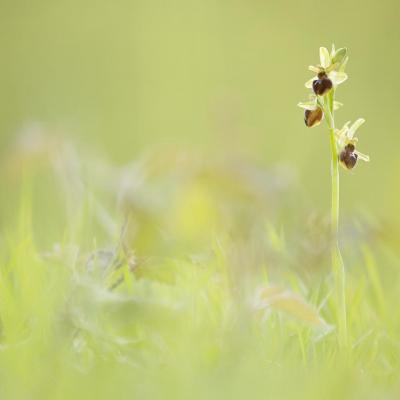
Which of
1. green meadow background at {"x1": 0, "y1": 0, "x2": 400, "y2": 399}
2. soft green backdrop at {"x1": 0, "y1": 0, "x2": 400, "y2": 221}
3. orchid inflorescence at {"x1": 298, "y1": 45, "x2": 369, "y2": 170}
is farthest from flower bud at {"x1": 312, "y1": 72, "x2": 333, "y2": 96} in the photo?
soft green backdrop at {"x1": 0, "y1": 0, "x2": 400, "y2": 221}

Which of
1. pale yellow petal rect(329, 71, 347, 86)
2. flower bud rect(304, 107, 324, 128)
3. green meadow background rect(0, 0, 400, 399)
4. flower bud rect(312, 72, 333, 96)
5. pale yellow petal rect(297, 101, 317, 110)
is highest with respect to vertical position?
pale yellow petal rect(329, 71, 347, 86)

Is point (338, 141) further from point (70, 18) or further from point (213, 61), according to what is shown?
point (70, 18)

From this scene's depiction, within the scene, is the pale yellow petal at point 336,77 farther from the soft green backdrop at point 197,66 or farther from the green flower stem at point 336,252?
the soft green backdrop at point 197,66

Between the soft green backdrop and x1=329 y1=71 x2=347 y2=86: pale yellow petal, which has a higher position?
x1=329 y1=71 x2=347 y2=86: pale yellow petal

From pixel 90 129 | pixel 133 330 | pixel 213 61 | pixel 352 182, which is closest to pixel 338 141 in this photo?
pixel 133 330

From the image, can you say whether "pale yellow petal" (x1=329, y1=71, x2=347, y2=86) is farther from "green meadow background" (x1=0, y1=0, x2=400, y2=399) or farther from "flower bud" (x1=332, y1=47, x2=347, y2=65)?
"green meadow background" (x1=0, y1=0, x2=400, y2=399)

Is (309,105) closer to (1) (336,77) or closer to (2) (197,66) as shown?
(1) (336,77)

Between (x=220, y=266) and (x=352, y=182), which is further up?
(x=220, y=266)

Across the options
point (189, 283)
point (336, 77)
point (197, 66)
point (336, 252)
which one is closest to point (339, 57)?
point (336, 77)
